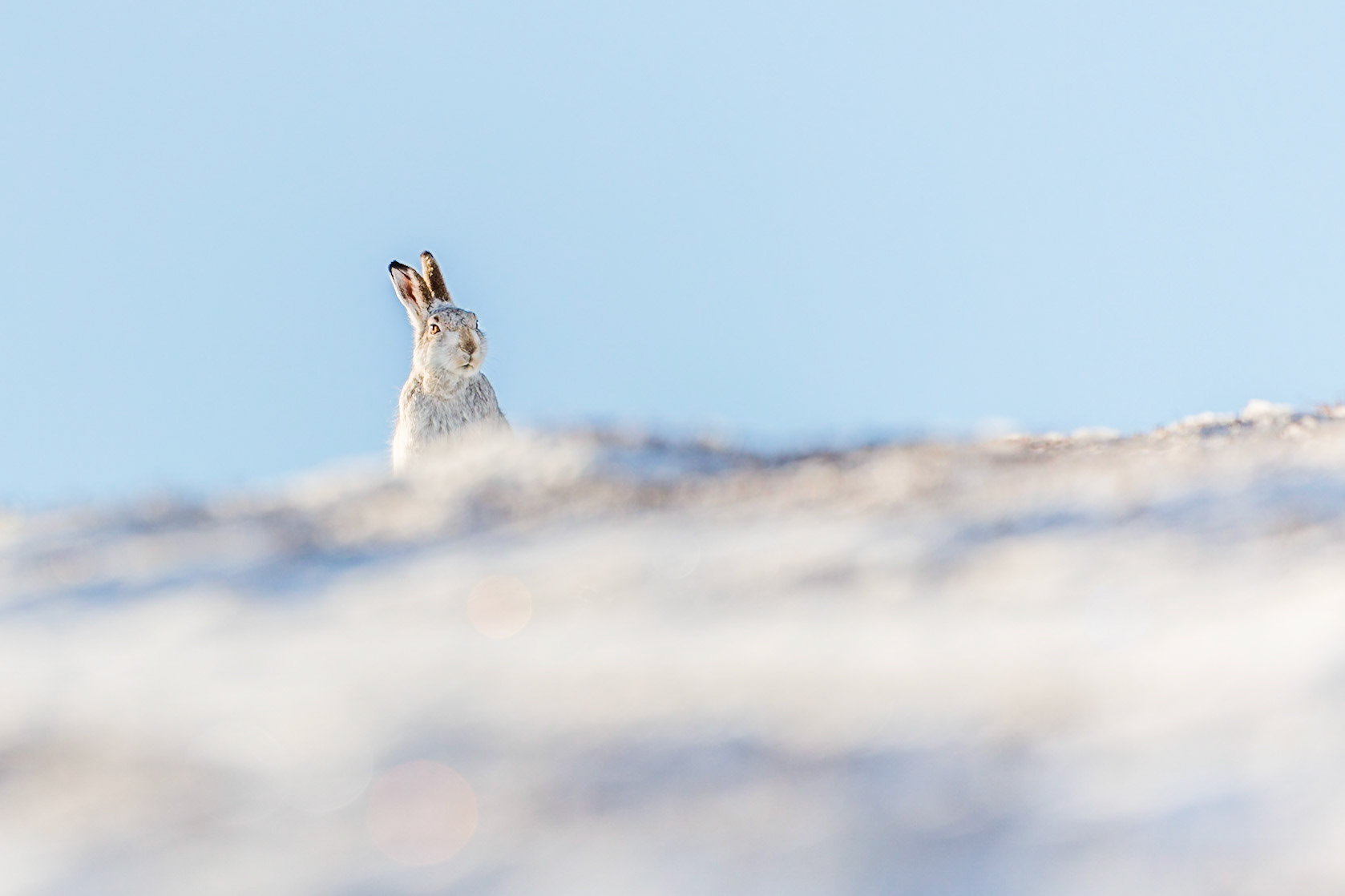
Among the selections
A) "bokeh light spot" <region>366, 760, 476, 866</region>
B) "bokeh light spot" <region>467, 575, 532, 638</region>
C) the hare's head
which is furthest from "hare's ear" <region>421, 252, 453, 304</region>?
"bokeh light spot" <region>366, 760, 476, 866</region>

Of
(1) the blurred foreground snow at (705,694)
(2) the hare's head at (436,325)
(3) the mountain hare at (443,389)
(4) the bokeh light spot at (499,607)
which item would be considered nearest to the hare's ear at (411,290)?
(2) the hare's head at (436,325)

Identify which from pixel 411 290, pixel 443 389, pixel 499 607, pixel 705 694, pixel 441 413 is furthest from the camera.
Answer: pixel 411 290

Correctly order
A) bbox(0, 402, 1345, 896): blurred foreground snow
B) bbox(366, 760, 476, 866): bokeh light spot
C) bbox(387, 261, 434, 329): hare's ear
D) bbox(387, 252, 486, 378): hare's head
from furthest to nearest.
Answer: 1. bbox(387, 261, 434, 329): hare's ear
2. bbox(387, 252, 486, 378): hare's head
3. bbox(366, 760, 476, 866): bokeh light spot
4. bbox(0, 402, 1345, 896): blurred foreground snow

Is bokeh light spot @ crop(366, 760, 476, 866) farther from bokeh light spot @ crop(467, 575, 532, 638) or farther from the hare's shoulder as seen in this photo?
the hare's shoulder

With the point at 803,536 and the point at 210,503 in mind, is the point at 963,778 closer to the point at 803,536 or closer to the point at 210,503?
the point at 803,536

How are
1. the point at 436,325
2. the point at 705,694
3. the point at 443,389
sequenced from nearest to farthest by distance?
the point at 705,694 < the point at 443,389 < the point at 436,325

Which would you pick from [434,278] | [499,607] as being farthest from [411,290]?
[499,607]

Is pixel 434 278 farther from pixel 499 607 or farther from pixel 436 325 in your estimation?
pixel 499 607
